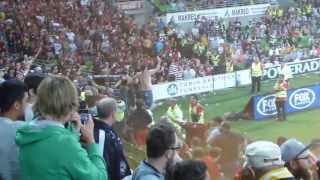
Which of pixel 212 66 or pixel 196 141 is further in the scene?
pixel 212 66

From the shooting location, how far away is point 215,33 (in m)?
14.4

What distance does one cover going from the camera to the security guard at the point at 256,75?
43.6 feet

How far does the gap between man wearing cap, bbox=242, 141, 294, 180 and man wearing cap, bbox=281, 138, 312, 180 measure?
19 cm

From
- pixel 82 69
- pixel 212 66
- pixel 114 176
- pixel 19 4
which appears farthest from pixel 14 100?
pixel 212 66

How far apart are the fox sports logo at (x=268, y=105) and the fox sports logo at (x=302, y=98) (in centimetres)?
43

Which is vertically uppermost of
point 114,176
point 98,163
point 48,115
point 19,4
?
point 19,4

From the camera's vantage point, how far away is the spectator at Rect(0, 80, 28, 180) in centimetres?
231

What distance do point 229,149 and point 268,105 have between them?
163 inches

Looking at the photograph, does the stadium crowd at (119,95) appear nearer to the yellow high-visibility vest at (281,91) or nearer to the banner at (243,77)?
the banner at (243,77)

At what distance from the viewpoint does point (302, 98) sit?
12.5 m

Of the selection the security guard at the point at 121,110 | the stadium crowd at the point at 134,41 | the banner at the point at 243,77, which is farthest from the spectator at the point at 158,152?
the banner at the point at 243,77

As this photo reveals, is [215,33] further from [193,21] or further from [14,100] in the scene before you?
[14,100]

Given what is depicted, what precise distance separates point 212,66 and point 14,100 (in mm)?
11206

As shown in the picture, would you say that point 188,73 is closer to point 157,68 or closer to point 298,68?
point 157,68
